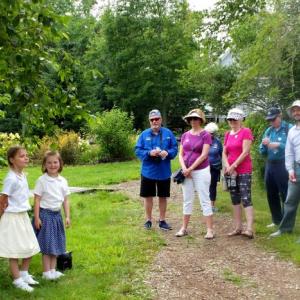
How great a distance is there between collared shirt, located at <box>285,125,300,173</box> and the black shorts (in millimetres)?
1808

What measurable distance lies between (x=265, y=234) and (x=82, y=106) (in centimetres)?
382

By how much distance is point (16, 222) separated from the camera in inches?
198

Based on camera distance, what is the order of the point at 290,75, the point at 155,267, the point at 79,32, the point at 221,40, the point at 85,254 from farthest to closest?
the point at 79,32 → the point at 221,40 → the point at 290,75 → the point at 85,254 → the point at 155,267

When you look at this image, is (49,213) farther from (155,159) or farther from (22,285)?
(155,159)

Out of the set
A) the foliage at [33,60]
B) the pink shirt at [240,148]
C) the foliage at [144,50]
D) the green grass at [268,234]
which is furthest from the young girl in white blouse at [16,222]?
the foliage at [144,50]

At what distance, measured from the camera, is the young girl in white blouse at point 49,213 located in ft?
17.7

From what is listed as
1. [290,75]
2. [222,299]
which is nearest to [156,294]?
[222,299]

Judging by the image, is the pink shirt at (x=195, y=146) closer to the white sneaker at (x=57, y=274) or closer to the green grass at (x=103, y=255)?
the green grass at (x=103, y=255)

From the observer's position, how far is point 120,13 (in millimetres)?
34844

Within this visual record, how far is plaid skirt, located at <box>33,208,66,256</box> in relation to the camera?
5.40 meters

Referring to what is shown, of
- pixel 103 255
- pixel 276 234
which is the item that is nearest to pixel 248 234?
pixel 276 234

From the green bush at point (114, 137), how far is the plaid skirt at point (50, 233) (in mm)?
13883

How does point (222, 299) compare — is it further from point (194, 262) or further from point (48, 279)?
point (48, 279)

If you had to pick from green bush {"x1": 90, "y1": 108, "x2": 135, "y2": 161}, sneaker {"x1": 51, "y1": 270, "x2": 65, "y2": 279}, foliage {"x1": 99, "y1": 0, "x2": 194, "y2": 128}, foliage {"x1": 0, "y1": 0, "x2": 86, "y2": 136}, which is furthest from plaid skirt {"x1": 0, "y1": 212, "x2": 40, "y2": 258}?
foliage {"x1": 99, "y1": 0, "x2": 194, "y2": 128}
